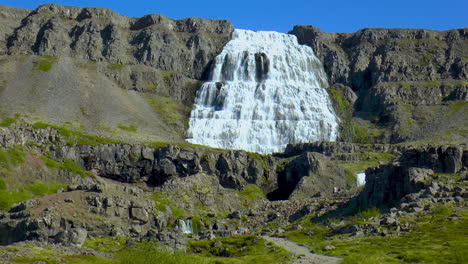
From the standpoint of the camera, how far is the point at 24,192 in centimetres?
12294

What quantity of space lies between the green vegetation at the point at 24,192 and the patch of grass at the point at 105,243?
95.1 ft

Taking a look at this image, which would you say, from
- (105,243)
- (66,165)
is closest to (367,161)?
(66,165)

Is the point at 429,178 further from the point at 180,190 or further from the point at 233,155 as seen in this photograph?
the point at 233,155

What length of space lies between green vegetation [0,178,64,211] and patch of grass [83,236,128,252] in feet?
95.1

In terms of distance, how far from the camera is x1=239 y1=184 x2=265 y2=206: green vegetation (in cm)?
14654

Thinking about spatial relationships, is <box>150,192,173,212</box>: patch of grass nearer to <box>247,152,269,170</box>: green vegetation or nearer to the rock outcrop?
the rock outcrop

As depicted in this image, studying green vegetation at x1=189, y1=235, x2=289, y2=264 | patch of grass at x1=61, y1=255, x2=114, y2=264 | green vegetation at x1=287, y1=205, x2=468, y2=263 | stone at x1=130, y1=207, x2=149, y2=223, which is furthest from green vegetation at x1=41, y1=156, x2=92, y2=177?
patch of grass at x1=61, y1=255, x2=114, y2=264

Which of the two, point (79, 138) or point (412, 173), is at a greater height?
point (79, 138)

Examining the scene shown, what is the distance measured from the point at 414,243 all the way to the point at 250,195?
95070 millimetres

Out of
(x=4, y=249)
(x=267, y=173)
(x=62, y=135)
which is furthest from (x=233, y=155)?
(x=4, y=249)

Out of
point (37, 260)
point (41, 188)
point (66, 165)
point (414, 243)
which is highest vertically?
point (66, 165)

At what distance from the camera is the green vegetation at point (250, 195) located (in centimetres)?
14654

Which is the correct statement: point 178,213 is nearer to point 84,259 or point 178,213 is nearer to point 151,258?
point 84,259

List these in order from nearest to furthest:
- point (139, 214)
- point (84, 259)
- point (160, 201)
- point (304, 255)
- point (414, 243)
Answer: point (84, 259) → point (414, 243) → point (304, 255) → point (139, 214) → point (160, 201)
